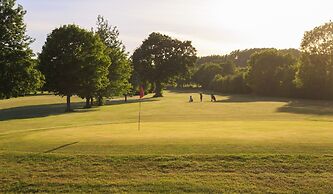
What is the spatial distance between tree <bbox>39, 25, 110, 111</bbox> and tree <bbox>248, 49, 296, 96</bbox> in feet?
204

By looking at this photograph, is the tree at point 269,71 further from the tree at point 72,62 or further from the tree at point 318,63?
the tree at point 72,62

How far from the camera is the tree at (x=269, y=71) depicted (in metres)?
111

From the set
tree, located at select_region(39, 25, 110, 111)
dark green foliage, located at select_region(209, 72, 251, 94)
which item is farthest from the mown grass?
dark green foliage, located at select_region(209, 72, 251, 94)

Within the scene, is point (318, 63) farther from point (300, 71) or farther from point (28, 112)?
point (28, 112)

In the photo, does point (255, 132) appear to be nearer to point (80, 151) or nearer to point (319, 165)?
point (319, 165)

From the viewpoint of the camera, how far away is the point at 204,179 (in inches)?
614

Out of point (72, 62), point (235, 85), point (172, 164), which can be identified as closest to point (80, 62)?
point (72, 62)

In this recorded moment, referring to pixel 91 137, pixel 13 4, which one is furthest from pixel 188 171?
pixel 13 4

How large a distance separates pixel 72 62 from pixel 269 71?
69.7 metres

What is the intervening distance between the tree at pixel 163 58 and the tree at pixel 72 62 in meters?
47.7

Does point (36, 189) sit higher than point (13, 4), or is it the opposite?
point (13, 4)

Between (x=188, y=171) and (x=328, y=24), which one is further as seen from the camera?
(x=328, y=24)

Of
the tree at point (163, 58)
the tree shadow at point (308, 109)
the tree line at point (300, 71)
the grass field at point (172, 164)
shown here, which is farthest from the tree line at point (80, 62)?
the tree shadow at point (308, 109)

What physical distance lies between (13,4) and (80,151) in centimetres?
2488
